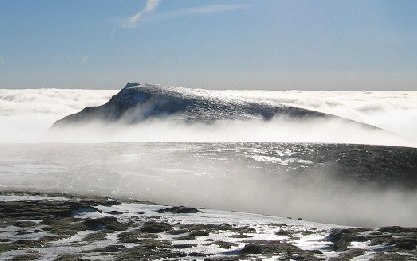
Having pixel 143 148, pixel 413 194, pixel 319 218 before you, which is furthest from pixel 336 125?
pixel 319 218

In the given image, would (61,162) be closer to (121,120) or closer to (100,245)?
(100,245)

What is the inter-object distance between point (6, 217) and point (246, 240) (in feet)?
70.4

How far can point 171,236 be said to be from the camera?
3859 centimetres

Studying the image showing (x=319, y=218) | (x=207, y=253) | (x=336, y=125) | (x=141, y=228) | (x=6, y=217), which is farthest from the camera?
(x=336, y=125)

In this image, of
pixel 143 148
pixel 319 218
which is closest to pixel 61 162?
pixel 143 148

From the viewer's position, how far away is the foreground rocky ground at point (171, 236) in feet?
103

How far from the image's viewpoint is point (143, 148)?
115 meters

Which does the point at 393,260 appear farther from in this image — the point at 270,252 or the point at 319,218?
the point at 319,218

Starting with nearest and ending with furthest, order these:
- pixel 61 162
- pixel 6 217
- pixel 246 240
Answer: pixel 246 240 → pixel 6 217 → pixel 61 162

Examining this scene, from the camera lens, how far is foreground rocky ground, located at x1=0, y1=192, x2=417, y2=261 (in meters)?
31.5

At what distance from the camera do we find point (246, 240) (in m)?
36.8

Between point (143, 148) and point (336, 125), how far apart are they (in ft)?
305

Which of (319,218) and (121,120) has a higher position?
(121,120)

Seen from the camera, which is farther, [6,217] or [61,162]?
[61,162]
